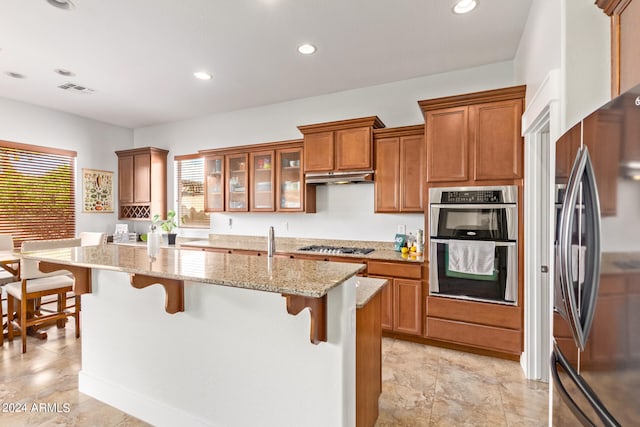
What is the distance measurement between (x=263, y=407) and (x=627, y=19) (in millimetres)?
2421

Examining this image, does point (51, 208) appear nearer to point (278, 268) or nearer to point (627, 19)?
point (278, 268)

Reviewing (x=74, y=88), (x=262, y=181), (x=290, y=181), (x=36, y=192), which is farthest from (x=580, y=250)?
(x=36, y=192)

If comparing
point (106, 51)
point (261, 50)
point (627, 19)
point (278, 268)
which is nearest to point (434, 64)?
point (261, 50)

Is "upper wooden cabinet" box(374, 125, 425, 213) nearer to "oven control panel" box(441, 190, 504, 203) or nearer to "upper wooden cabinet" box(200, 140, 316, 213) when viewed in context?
"oven control panel" box(441, 190, 504, 203)

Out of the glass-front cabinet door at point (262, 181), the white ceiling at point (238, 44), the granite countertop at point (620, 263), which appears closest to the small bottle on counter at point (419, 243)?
the white ceiling at point (238, 44)

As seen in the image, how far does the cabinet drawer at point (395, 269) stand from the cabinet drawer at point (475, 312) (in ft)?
0.90

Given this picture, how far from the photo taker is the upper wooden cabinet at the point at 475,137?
268cm

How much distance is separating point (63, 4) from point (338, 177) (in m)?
2.75

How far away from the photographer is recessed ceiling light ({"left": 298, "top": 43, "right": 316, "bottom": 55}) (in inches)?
115

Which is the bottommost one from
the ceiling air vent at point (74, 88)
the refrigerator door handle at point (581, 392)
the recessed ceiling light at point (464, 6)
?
the refrigerator door handle at point (581, 392)

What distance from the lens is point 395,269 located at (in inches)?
125

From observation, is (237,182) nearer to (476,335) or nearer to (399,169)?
(399,169)

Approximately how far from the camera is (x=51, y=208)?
4.58 metres

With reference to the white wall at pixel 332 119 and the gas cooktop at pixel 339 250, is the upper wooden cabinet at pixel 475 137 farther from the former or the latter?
the gas cooktop at pixel 339 250
